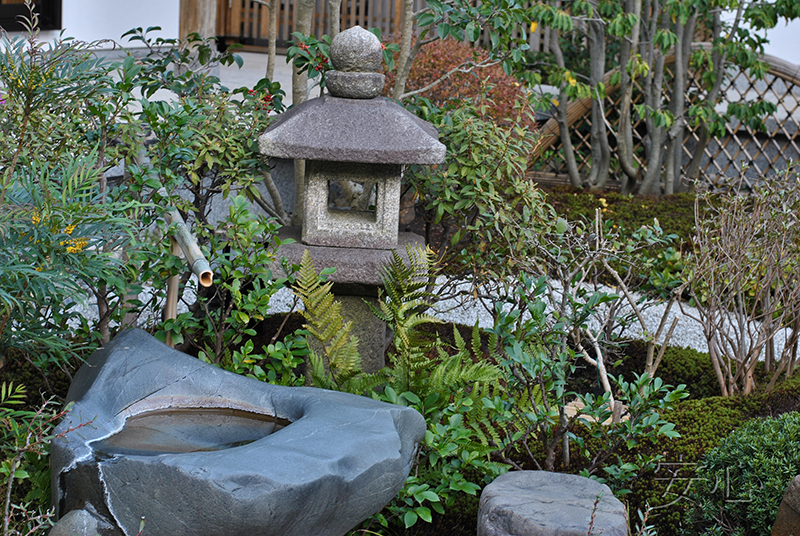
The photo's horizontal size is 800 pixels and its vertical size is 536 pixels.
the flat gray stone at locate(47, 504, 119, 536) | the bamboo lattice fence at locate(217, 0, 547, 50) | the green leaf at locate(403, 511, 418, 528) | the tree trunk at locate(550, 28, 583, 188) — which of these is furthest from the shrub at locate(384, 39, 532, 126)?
the flat gray stone at locate(47, 504, 119, 536)

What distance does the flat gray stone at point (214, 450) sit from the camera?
6.25ft

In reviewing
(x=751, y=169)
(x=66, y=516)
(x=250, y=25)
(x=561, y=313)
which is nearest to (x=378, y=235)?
(x=561, y=313)

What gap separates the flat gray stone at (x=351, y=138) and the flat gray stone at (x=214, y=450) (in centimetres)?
88

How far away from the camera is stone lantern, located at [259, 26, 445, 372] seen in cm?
293

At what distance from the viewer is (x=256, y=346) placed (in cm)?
402

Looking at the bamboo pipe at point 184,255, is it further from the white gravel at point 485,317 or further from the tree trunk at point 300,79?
the white gravel at point 485,317

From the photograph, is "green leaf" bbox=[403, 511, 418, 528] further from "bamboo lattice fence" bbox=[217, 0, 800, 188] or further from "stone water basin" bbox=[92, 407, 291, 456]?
"bamboo lattice fence" bbox=[217, 0, 800, 188]

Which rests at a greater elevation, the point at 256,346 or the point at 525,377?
the point at 525,377

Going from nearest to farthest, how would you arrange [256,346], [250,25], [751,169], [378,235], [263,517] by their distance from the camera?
[263,517] < [378,235] < [256,346] < [751,169] < [250,25]

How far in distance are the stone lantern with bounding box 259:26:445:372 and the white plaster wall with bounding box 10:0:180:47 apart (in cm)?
378

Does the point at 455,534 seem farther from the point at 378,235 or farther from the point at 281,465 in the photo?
the point at 378,235

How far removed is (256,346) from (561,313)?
1.79 meters

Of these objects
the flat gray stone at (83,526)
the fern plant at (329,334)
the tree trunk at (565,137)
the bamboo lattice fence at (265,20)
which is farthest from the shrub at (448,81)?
the flat gray stone at (83,526)

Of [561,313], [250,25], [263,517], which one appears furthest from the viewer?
[250,25]
